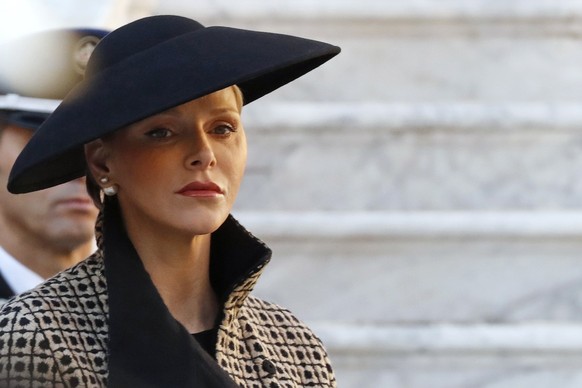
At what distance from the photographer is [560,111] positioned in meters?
6.05

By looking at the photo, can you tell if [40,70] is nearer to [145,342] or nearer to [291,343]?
[291,343]

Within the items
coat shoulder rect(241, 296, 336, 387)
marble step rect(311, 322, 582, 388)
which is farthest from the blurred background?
coat shoulder rect(241, 296, 336, 387)

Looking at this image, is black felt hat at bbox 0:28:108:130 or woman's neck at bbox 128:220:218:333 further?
black felt hat at bbox 0:28:108:130

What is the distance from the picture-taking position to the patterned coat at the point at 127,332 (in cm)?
314

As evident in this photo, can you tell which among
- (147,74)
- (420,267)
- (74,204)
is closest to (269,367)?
(147,74)

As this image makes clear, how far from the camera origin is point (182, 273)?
3.39 meters

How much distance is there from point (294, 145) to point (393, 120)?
374 mm

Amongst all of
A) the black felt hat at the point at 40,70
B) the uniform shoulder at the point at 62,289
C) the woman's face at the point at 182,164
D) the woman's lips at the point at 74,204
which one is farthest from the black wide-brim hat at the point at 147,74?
the black felt hat at the point at 40,70

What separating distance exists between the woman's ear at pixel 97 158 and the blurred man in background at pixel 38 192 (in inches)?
52.8

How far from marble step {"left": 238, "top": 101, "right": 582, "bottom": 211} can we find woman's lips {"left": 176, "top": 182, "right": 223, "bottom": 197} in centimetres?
276

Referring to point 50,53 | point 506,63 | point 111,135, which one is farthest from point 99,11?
point 111,135

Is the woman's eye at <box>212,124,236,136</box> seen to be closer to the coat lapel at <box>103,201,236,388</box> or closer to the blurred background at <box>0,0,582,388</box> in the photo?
the coat lapel at <box>103,201,236,388</box>

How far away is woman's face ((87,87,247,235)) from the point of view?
3.24m

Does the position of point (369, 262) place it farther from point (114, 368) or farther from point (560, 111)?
point (114, 368)
